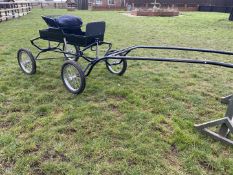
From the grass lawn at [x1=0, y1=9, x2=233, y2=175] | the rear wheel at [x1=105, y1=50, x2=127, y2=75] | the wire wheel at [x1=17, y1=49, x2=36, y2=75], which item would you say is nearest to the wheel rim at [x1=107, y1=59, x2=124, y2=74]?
the rear wheel at [x1=105, y1=50, x2=127, y2=75]

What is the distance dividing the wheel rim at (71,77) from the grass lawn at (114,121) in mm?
162

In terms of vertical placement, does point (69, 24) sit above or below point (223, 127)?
above

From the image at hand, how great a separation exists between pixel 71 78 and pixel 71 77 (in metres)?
0.02

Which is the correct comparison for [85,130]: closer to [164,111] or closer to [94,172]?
[94,172]

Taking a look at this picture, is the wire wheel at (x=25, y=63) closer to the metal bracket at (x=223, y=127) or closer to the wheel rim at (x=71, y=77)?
the wheel rim at (x=71, y=77)

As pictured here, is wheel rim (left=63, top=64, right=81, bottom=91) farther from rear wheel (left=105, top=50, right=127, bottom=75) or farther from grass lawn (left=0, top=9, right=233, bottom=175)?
rear wheel (left=105, top=50, right=127, bottom=75)

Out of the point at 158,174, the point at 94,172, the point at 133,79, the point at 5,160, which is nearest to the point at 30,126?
the point at 5,160

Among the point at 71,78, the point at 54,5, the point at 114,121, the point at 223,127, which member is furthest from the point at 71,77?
the point at 54,5

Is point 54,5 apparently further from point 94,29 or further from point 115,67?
point 94,29

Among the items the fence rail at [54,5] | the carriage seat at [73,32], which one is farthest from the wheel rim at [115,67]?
the fence rail at [54,5]

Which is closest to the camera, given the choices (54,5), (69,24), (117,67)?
(69,24)

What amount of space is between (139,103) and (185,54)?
12.8 feet

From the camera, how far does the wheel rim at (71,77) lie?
166 inches

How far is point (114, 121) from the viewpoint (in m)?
3.40
